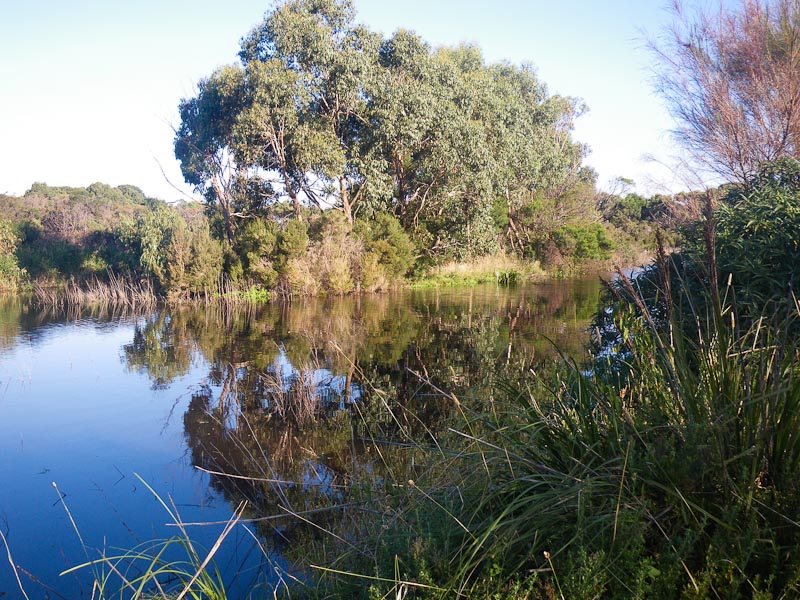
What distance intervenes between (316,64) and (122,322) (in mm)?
11371

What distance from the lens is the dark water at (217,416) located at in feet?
14.9

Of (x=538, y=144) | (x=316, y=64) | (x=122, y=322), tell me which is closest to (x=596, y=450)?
(x=122, y=322)

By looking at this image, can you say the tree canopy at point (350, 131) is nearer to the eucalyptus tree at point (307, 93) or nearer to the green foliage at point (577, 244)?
the eucalyptus tree at point (307, 93)

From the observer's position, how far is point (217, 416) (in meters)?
7.36

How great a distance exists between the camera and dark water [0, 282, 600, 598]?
453 centimetres

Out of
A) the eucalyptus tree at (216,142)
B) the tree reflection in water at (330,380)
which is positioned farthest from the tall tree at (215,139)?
the tree reflection in water at (330,380)

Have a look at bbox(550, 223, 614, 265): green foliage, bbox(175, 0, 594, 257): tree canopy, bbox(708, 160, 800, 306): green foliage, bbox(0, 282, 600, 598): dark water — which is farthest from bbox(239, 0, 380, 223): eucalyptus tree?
bbox(708, 160, 800, 306): green foliage

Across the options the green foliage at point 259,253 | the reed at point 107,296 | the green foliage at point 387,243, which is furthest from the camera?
the green foliage at point 387,243

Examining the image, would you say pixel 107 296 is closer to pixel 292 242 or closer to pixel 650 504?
pixel 292 242

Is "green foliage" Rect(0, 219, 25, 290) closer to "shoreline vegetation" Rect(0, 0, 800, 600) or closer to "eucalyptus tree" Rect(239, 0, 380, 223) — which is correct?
"shoreline vegetation" Rect(0, 0, 800, 600)

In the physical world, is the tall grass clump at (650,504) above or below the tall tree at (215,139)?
below

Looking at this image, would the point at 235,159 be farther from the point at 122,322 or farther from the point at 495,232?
the point at 495,232

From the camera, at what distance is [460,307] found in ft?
59.7

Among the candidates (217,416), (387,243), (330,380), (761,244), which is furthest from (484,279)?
(761,244)
